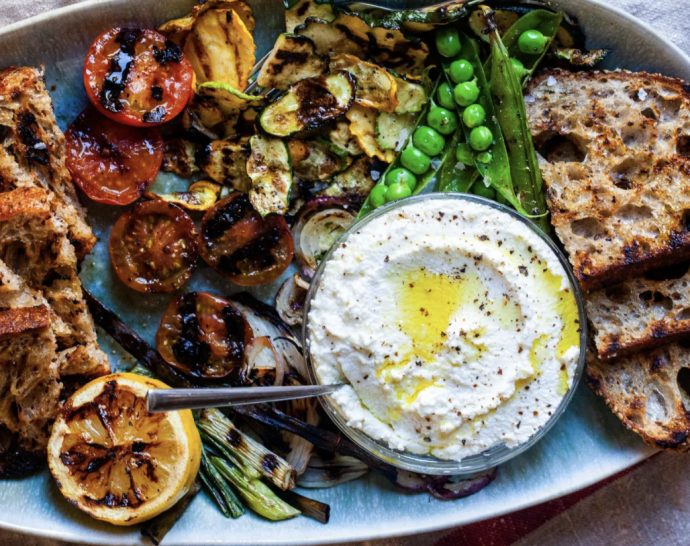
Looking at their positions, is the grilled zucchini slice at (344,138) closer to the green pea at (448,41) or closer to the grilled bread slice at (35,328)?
the green pea at (448,41)

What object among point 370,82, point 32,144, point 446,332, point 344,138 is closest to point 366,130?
point 344,138

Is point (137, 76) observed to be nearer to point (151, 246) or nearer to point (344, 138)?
point (151, 246)

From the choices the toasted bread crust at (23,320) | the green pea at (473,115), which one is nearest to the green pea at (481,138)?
the green pea at (473,115)

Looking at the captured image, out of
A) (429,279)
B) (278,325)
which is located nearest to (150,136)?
(278,325)

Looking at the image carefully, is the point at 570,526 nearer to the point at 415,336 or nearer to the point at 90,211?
the point at 415,336

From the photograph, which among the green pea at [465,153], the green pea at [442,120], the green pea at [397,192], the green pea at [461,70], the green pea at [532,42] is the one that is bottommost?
the green pea at [397,192]

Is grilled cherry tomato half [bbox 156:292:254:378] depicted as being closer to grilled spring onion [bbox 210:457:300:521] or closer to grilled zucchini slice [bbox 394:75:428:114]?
grilled spring onion [bbox 210:457:300:521]
